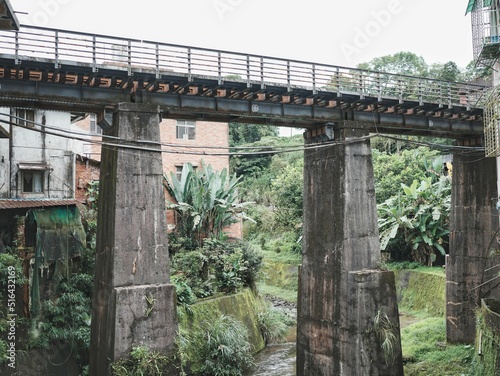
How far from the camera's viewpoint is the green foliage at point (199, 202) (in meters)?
23.6

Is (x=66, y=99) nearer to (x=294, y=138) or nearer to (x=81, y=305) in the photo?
(x=81, y=305)

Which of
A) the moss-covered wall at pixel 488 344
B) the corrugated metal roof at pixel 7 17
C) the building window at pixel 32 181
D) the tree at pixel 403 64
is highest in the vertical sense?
the tree at pixel 403 64

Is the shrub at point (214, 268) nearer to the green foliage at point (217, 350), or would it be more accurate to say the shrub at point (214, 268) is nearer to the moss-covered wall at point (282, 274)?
the green foliage at point (217, 350)

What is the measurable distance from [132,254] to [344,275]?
6025mm

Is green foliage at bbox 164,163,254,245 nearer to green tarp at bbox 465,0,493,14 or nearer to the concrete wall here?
the concrete wall

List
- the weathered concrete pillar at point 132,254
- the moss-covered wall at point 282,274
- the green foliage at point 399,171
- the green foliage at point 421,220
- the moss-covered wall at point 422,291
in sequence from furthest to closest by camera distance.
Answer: the moss-covered wall at point 282,274, the green foliage at point 399,171, the green foliage at point 421,220, the moss-covered wall at point 422,291, the weathered concrete pillar at point 132,254

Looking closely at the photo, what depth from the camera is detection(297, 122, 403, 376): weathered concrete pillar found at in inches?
587

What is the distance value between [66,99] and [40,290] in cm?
610

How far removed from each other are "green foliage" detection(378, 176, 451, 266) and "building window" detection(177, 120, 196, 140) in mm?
10589

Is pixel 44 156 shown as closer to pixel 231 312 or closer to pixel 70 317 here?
pixel 70 317

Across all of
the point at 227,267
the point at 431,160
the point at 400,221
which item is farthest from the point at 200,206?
Answer: the point at 431,160

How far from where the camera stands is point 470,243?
19734mm

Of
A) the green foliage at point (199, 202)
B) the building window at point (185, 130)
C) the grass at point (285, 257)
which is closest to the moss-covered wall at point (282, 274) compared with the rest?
the grass at point (285, 257)

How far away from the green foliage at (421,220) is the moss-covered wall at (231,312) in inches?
333
